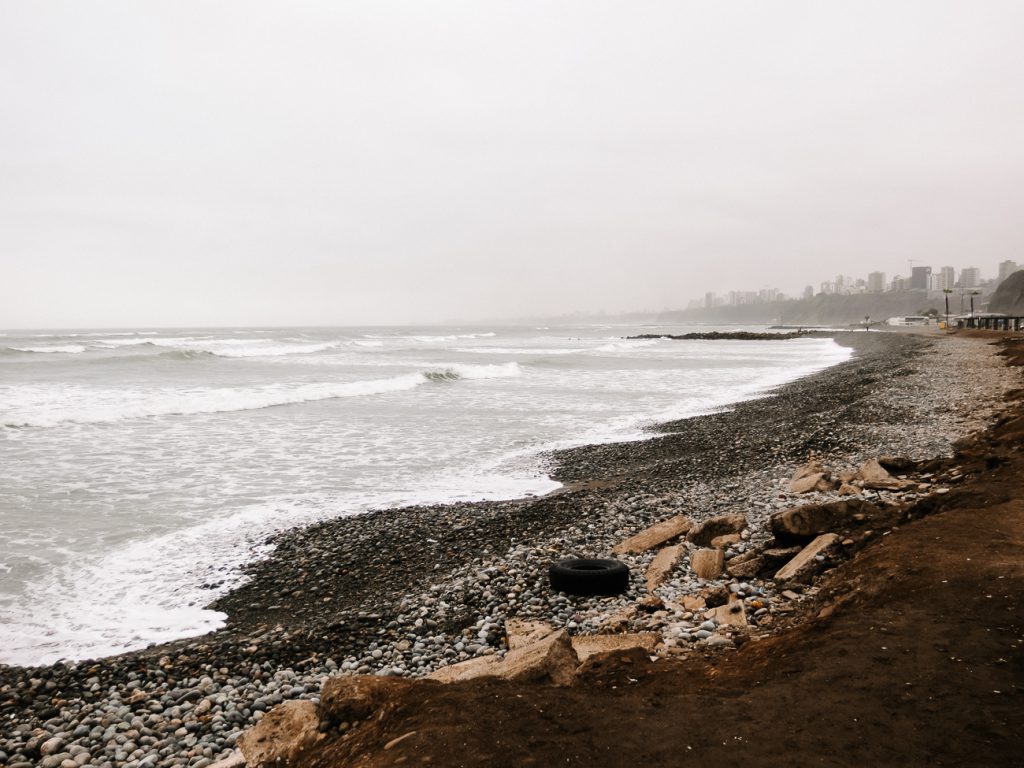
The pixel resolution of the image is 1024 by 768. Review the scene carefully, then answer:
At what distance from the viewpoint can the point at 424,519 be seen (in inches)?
383

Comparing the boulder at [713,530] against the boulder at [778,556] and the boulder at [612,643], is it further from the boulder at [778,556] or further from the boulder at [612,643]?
the boulder at [612,643]

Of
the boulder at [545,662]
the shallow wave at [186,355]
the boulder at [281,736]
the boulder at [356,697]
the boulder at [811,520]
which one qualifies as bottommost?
the boulder at [281,736]

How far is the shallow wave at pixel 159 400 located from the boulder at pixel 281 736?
19832mm

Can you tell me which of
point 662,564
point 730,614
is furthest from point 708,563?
point 730,614

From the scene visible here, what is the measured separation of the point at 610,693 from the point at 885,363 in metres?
35.1

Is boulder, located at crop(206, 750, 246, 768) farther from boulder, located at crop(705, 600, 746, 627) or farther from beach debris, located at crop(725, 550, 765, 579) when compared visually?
beach debris, located at crop(725, 550, 765, 579)

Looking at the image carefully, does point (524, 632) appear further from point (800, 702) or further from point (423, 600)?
point (800, 702)

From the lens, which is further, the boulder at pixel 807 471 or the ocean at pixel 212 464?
the boulder at pixel 807 471

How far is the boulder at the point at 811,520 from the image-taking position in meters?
6.86

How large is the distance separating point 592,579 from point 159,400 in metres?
23.9

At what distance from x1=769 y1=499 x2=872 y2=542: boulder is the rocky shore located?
421 mm

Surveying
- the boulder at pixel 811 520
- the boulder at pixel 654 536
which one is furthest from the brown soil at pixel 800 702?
the boulder at pixel 654 536

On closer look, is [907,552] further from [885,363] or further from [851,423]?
[885,363]

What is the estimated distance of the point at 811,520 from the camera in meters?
6.95
